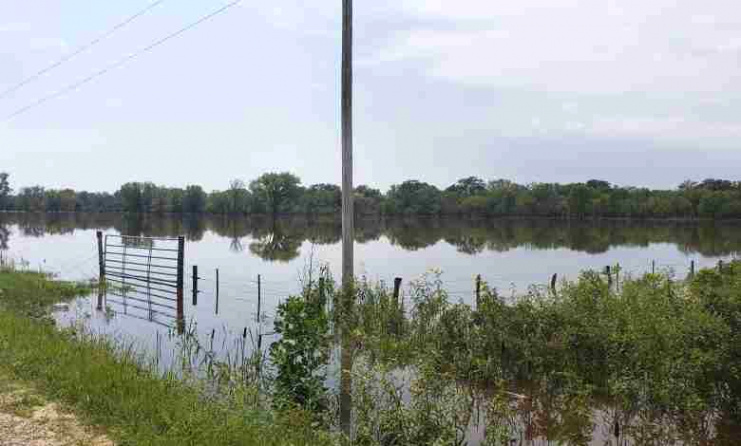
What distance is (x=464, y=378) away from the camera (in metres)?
9.74

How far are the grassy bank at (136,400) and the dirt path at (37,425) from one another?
14 cm

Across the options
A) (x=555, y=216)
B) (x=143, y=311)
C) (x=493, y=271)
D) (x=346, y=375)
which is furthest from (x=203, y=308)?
(x=555, y=216)

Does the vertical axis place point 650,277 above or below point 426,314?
above

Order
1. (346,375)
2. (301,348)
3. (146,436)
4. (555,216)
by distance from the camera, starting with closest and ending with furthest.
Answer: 1. (146,436)
2. (301,348)
3. (346,375)
4. (555,216)

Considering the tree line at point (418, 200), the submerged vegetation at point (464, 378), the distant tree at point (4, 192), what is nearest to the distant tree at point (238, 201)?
the tree line at point (418, 200)

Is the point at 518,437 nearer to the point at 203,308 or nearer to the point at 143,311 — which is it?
the point at 203,308

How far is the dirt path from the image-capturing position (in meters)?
4.56


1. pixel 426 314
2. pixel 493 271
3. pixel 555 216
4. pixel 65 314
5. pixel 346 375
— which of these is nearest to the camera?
pixel 346 375

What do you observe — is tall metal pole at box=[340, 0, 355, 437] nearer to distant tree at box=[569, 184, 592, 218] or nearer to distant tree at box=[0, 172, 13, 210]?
Result: distant tree at box=[569, 184, 592, 218]

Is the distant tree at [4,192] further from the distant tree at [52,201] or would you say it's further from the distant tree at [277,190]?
the distant tree at [277,190]

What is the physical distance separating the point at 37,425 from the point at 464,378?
689 centimetres

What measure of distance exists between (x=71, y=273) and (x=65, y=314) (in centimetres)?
1069

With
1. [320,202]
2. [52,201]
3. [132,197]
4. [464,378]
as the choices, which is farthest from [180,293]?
[52,201]

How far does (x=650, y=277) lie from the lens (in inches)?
421
